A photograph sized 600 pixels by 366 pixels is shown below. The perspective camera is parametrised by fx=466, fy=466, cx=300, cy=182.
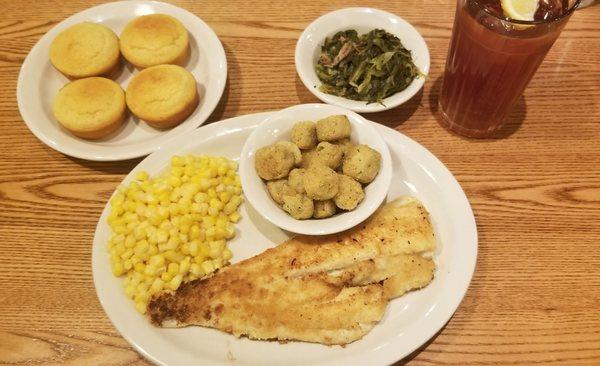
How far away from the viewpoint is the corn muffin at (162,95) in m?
2.31

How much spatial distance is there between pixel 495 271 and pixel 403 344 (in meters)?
0.58

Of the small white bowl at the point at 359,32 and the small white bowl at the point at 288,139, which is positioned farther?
the small white bowl at the point at 359,32

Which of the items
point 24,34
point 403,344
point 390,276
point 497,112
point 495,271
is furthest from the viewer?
point 24,34

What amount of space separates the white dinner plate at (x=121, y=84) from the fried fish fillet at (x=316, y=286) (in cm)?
79

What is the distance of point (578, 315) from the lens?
1912 mm

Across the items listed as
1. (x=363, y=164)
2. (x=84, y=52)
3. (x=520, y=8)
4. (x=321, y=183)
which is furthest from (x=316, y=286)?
(x=84, y=52)

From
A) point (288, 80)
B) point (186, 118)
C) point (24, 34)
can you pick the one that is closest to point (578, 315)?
point (288, 80)

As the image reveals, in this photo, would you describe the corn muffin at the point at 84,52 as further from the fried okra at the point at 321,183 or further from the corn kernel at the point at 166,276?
the fried okra at the point at 321,183

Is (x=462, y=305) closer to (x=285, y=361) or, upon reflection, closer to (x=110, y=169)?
(x=285, y=361)

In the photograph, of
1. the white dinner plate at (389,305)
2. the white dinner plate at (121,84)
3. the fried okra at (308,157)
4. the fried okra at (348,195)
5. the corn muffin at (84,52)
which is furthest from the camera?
the corn muffin at (84,52)

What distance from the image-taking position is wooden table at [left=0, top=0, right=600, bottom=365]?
1.89m

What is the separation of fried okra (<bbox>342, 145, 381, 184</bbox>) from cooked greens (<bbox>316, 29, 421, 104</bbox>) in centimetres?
45

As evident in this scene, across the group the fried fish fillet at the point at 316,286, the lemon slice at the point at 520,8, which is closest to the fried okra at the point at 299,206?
the fried fish fillet at the point at 316,286

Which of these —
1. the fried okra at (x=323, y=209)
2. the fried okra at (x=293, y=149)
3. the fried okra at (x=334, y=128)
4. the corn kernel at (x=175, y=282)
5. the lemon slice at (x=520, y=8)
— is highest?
the lemon slice at (x=520, y=8)
